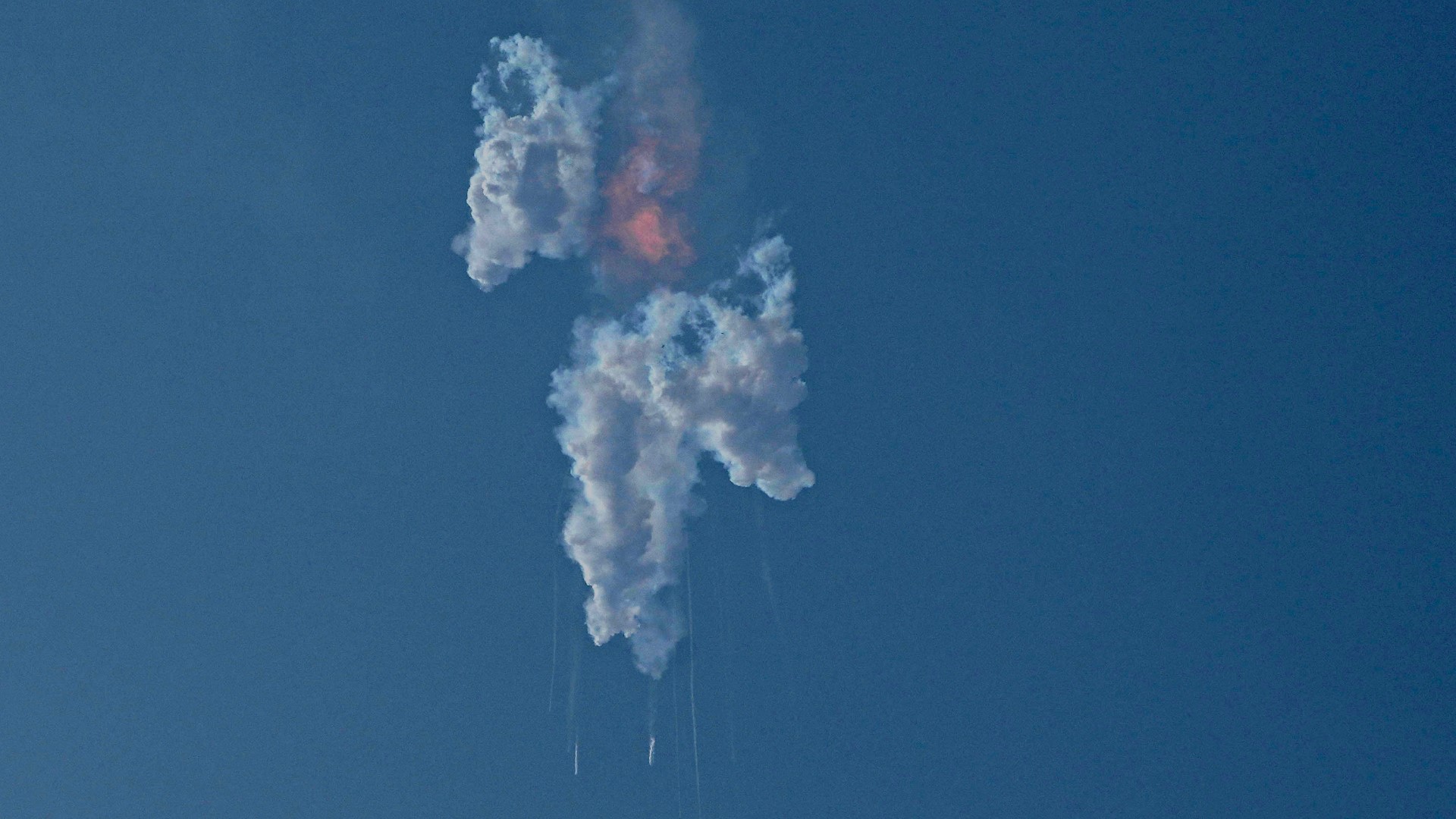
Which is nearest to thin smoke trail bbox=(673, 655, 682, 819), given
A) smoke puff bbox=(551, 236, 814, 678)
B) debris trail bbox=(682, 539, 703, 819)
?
debris trail bbox=(682, 539, 703, 819)

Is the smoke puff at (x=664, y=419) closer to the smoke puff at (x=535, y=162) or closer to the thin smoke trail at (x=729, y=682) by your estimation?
the thin smoke trail at (x=729, y=682)

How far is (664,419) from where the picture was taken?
3794 centimetres

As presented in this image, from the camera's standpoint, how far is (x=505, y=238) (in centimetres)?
3794

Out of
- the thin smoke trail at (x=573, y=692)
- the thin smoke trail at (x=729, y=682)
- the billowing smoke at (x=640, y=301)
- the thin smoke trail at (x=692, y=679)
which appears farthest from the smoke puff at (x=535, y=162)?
the thin smoke trail at (x=573, y=692)

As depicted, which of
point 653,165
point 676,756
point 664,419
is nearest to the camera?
point 653,165

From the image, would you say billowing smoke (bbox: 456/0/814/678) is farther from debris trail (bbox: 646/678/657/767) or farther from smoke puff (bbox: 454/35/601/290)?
debris trail (bbox: 646/678/657/767)

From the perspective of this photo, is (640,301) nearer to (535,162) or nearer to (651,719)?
(535,162)

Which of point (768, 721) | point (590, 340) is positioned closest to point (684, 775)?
point (768, 721)

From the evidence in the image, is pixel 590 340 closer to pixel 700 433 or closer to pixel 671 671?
pixel 700 433

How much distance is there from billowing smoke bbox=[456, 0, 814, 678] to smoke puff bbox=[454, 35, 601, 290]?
0.13ft

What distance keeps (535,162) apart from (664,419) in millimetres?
7555

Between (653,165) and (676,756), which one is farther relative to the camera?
(676,756)

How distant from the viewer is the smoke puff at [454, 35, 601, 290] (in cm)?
3644

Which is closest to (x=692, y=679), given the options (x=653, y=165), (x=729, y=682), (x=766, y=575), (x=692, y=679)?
(x=692, y=679)
